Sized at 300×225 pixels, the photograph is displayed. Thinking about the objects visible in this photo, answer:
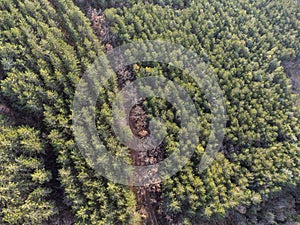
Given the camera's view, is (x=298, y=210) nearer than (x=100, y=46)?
No

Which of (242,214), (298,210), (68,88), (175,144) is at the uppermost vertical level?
(68,88)

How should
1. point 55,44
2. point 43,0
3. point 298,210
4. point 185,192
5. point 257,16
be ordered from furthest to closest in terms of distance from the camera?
point 257,16, point 298,210, point 43,0, point 55,44, point 185,192

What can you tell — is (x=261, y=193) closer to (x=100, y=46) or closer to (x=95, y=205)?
(x=95, y=205)

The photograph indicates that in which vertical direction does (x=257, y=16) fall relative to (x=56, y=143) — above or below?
above

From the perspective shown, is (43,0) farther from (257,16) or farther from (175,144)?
(257,16)

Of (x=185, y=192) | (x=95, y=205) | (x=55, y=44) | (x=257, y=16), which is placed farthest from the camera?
(x=257, y=16)

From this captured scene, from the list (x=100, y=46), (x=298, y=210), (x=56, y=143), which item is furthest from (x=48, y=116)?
(x=298, y=210)

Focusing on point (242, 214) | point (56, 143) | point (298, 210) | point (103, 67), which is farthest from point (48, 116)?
point (298, 210)
